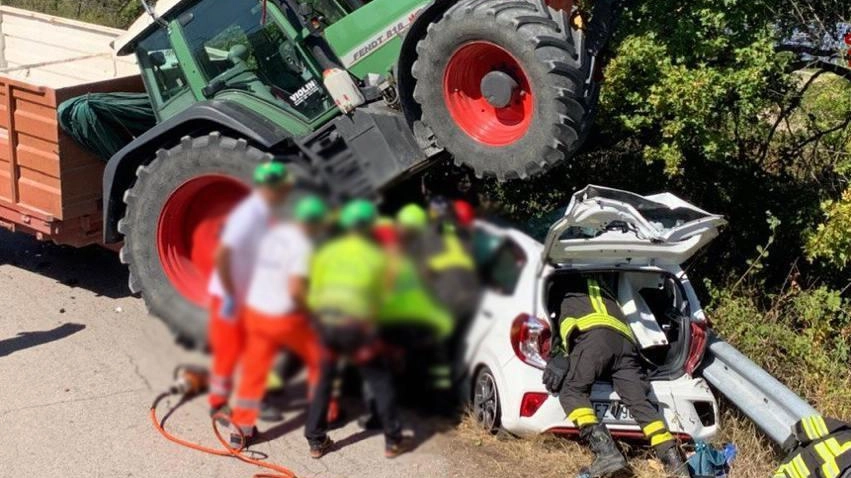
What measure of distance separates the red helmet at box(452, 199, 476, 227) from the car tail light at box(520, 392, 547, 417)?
164 centimetres

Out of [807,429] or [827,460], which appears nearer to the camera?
[827,460]

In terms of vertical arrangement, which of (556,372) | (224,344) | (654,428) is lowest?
(654,428)

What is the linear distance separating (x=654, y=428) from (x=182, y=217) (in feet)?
13.5

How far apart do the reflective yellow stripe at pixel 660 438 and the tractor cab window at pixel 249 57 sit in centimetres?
336

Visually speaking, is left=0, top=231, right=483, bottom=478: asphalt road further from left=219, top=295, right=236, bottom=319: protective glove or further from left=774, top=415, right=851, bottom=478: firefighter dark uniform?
left=774, top=415, right=851, bottom=478: firefighter dark uniform

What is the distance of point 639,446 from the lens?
6.30 meters

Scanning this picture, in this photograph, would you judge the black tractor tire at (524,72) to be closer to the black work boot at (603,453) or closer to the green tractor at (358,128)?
the green tractor at (358,128)

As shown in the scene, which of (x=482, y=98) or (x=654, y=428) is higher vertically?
(x=482, y=98)

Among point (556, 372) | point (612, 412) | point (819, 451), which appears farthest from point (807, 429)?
point (556, 372)

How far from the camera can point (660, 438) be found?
18.8ft

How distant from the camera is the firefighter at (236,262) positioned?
1.48 metres

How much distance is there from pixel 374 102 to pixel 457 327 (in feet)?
3.48

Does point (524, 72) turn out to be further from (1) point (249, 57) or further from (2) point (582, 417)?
(2) point (582, 417)

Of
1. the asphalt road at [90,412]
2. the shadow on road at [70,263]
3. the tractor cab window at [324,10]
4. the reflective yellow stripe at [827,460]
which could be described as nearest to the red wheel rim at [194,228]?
the asphalt road at [90,412]
